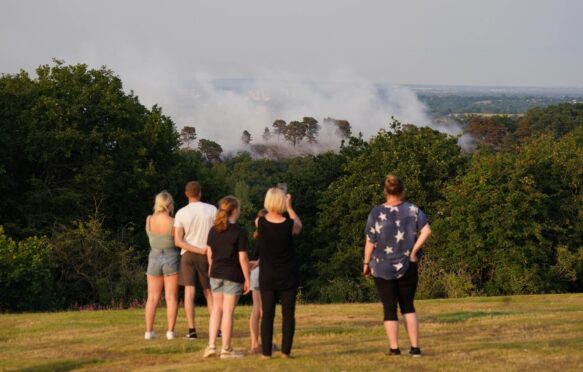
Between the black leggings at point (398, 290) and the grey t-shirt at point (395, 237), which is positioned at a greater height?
the grey t-shirt at point (395, 237)

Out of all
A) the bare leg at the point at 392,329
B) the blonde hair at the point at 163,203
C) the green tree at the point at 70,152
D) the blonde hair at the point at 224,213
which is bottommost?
the bare leg at the point at 392,329

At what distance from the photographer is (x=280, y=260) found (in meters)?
12.5

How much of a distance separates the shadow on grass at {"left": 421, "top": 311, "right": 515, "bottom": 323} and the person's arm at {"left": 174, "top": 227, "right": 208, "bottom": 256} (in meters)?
5.76

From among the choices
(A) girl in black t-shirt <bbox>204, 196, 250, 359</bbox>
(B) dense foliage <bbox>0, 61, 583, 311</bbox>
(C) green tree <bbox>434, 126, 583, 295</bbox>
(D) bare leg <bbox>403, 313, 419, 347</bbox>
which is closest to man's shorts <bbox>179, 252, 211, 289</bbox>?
(A) girl in black t-shirt <bbox>204, 196, 250, 359</bbox>

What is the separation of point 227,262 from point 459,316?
7.51m

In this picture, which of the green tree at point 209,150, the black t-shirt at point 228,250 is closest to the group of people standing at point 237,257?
the black t-shirt at point 228,250

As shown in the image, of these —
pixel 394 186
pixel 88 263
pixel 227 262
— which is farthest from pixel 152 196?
pixel 394 186

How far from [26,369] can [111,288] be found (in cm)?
2523

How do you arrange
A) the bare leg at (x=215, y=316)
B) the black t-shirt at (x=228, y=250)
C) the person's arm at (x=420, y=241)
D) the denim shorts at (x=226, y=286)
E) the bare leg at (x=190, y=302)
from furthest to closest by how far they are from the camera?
the bare leg at (x=190, y=302) < the bare leg at (x=215, y=316) < the denim shorts at (x=226, y=286) < the black t-shirt at (x=228, y=250) < the person's arm at (x=420, y=241)

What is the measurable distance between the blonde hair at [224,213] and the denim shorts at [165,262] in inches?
76.2

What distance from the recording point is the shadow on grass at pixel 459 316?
18203 millimetres

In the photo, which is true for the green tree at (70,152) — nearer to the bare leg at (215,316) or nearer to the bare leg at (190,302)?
the bare leg at (190,302)

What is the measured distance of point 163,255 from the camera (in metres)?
14.6

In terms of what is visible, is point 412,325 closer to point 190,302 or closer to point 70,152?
point 190,302
